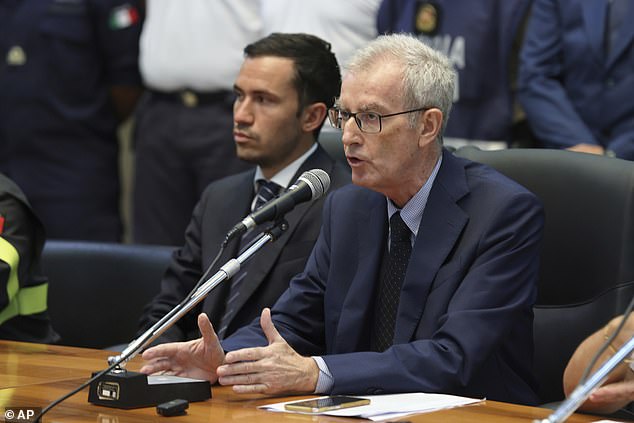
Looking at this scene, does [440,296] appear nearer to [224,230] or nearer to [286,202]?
[286,202]

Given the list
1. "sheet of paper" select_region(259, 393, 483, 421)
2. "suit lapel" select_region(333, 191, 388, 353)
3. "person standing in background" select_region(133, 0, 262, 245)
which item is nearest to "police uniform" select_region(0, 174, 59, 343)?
"suit lapel" select_region(333, 191, 388, 353)

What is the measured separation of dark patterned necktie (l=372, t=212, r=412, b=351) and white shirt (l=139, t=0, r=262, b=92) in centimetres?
212

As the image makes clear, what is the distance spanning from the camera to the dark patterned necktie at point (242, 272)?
12.1 feet

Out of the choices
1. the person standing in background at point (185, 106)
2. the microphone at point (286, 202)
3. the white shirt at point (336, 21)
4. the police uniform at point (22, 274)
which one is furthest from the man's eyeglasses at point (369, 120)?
the person standing in background at point (185, 106)

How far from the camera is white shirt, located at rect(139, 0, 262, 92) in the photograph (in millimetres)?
5059

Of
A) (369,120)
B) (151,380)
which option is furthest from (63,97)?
(151,380)

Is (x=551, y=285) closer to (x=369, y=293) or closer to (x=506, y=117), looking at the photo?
(x=369, y=293)

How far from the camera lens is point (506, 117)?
181 inches

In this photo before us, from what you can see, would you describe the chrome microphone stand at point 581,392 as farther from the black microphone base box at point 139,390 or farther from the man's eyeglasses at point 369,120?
the man's eyeglasses at point 369,120

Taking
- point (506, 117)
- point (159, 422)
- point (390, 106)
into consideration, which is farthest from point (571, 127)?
point (159, 422)

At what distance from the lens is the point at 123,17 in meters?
5.60

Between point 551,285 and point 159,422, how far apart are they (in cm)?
138

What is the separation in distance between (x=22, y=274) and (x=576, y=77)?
7.06 ft

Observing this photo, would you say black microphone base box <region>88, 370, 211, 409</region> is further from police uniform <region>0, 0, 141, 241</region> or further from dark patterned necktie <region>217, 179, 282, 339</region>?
police uniform <region>0, 0, 141, 241</region>
